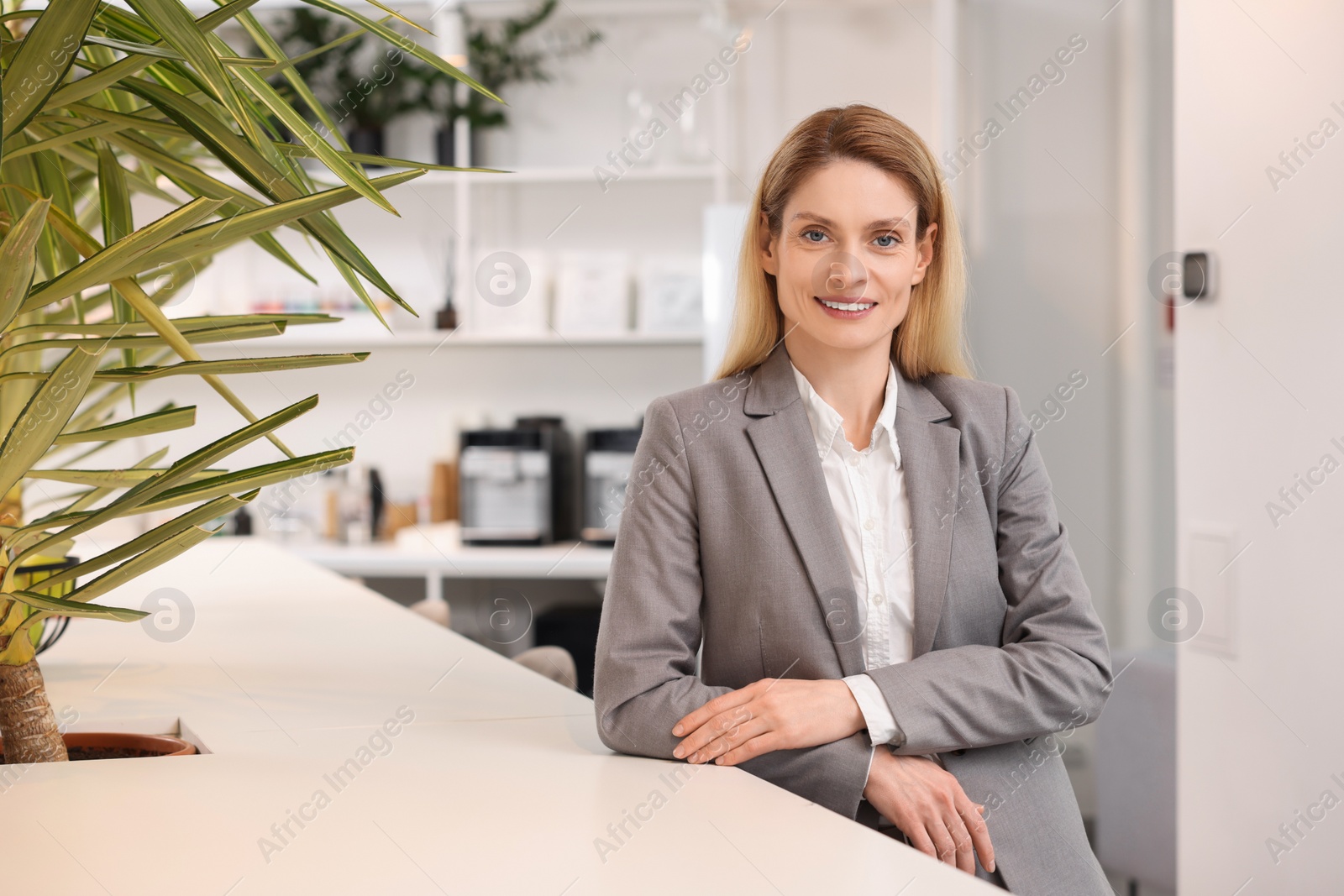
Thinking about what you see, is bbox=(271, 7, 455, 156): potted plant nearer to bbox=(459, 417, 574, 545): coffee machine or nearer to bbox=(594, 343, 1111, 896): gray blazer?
→ bbox=(459, 417, 574, 545): coffee machine

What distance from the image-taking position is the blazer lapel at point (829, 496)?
3.92 feet

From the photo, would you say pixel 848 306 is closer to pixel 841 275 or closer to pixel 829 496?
pixel 841 275

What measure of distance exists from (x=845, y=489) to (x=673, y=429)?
0.68 feet

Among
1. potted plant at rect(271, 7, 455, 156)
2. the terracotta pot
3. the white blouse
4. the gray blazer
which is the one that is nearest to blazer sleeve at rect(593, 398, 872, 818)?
the gray blazer

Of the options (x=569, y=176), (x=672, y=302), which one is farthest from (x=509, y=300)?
(x=672, y=302)

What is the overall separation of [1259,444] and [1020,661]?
67cm

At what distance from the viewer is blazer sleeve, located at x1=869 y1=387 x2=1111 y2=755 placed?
1.12 metres

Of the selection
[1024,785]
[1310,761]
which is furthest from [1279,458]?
[1024,785]

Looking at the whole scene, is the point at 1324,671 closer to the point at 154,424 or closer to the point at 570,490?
the point at 154,424

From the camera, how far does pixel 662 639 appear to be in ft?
3.80

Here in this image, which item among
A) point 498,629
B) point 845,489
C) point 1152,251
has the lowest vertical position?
point 498,629

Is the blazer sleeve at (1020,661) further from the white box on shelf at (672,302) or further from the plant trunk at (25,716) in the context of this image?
the white box on shelf at (672,302)

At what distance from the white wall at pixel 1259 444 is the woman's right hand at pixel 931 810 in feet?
2.27

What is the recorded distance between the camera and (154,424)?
1068 mm
